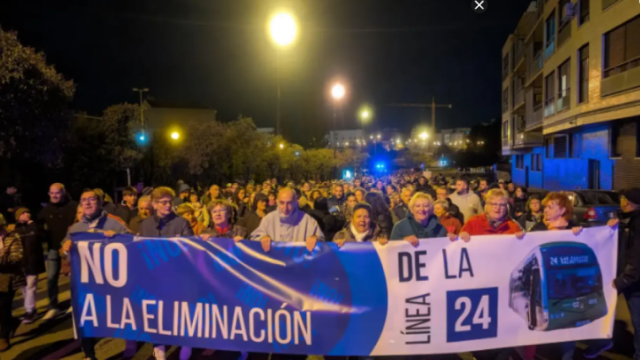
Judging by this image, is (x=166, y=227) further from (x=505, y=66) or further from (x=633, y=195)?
(x=505, y=66)

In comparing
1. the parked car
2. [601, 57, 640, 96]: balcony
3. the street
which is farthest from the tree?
[601, 57, 640, 96]: balcony

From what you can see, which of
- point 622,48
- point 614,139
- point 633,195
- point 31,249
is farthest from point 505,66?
point 31,249

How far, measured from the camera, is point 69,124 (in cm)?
1822

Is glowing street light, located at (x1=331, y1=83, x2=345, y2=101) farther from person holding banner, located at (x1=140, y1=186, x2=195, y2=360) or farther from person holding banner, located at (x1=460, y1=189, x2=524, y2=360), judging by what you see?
person holding banner, located at (x1=460, y1=189, x2=524, y2=360)

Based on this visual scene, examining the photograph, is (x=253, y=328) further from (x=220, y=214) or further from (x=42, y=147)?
(x=42, y=147)

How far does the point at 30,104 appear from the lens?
15.6m

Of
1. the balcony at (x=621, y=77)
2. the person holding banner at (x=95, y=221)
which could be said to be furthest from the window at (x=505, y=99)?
the person holding banner at (x=95, y=221)

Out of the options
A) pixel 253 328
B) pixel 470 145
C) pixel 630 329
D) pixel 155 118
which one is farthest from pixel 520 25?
pixel 470 145

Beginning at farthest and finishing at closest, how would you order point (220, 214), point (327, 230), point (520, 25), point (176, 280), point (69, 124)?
point (520, 25)
point (69, 124)
point (327, 230)
point (220, 214)
point (176, 280)

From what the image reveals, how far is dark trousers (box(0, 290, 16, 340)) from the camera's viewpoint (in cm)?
A: 521

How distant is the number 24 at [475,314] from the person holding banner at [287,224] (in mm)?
1449

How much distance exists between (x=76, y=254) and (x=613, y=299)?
17.4 feet

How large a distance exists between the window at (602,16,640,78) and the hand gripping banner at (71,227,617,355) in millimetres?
15752

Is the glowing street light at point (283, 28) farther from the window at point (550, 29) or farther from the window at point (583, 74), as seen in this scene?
the window at point (550, 29)
